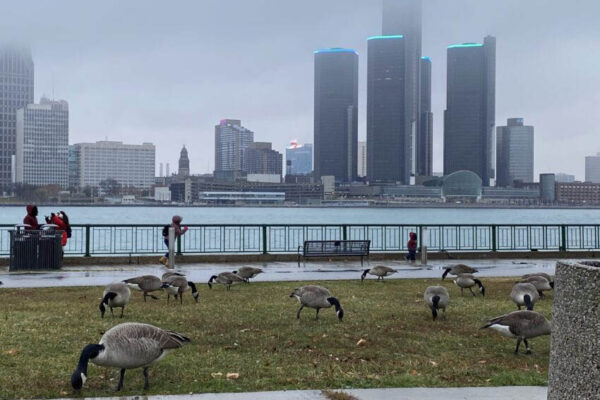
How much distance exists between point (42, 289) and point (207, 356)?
8630 mm

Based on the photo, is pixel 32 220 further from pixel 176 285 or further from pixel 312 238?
pixel 312 238

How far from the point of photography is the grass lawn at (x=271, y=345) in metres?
7.20

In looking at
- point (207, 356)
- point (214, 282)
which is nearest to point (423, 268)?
point (214, 282)

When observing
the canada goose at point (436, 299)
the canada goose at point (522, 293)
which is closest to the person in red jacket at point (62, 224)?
the canada goose at point (436, 299)

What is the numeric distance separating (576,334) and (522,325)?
15.8 ft

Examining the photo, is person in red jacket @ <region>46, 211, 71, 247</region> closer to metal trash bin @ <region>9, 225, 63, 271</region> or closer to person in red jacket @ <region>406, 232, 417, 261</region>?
metal trash bin @ <region>9, 225, 63, 271</region>

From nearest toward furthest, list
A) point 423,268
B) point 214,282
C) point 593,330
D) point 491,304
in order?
point 593,330 < point 491,304 < point 214,282 < point 423,268

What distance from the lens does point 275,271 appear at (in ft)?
68.3

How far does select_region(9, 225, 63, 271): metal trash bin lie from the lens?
20.1m

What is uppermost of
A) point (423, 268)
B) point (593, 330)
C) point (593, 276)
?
point (593, 276)

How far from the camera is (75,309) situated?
40.4 feet

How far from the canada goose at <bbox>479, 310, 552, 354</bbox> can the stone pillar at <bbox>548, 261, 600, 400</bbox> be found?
4491 mm

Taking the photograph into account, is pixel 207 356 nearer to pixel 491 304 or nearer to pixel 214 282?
pixel 491 304

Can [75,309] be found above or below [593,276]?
below
